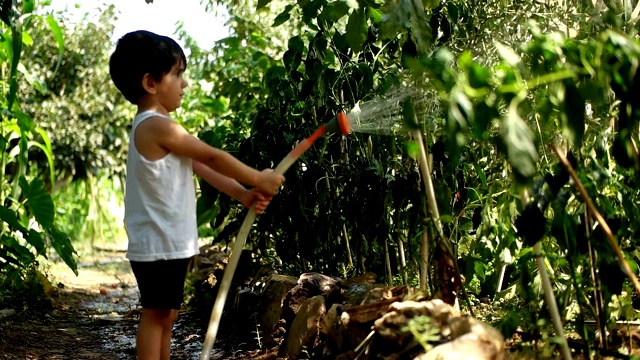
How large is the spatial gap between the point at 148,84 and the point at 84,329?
2.10 meters

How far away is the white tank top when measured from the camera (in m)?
2.38

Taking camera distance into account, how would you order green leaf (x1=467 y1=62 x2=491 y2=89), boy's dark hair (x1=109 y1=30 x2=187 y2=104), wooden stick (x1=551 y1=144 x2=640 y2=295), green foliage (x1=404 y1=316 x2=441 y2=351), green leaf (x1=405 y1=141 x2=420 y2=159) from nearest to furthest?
green leaf (x1=467 y1=62 x2=491 y2=89) < wooden stick (x1=551 y1=144 x2=640 y2=295) < green foliage (x1=404 y1=316 x2=441 y2=351) < green leaf (x1=405 y1=141 x2=420 y2=159) < boy's dark hair (x1=109 y1=30 x2=187 y2=104)

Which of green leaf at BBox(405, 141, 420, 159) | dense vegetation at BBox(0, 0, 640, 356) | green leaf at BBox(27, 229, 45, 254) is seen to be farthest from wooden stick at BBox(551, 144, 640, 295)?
green leaf at BBox(27, 229, 45, 254)

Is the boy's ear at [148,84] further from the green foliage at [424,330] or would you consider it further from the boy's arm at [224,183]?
the green foliage at [424,330]

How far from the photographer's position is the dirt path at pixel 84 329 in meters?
3.49

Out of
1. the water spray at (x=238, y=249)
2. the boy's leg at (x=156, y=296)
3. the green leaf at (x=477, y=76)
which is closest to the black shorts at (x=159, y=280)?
the boy's leg at (x=156, y=296)

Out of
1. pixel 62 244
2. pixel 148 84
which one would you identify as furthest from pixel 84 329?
pixel 148 84

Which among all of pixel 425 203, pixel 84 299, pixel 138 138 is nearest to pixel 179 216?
pixel 138 138

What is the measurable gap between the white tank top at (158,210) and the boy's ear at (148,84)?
7 cm

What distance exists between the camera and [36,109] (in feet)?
26.7

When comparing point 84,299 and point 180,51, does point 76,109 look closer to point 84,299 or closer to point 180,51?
point 84,299

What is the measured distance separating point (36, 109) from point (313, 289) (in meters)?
5.95

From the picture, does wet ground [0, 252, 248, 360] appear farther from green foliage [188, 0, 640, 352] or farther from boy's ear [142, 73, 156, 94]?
boy's ear [142, 73, 156, 94]

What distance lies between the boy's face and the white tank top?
8 centimetres
